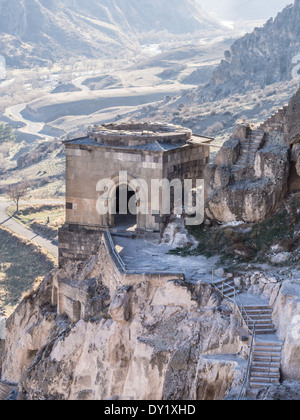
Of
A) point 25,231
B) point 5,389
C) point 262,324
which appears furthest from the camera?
point 25,231

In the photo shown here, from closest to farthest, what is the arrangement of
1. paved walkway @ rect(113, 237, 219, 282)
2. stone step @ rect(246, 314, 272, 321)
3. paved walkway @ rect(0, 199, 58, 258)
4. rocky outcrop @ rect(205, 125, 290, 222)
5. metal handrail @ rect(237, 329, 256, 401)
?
metal handrail @ rect(237, 329, 256, 401)
stone step @ rect(246, 314, 272, 321)
paved walkway @ rect(113, 237, 219, 282)
rocky outcrop @ rect(205, 125, 290, 222)
paved walkway @ rect(0, 199, 58, 258)

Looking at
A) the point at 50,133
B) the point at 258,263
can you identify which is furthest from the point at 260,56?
the point at 258,263

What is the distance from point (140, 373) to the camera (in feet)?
A: 86.2

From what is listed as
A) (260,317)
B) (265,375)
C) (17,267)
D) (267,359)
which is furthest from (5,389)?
(17,267)

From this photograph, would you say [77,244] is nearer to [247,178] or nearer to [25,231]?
[247,178]

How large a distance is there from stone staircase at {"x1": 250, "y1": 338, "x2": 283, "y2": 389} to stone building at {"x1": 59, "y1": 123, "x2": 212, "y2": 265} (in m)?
10.4

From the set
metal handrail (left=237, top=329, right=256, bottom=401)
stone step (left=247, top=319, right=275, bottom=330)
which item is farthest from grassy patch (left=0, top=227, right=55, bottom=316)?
metal handrail (left=237, top=329, right=256, bottom=401)

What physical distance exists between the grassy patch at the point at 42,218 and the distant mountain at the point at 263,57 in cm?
3324

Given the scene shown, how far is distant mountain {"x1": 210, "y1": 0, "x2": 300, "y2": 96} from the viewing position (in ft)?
301

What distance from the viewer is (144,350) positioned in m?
26.5

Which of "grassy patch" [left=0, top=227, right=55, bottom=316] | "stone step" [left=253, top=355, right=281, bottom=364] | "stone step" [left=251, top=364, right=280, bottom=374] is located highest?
"stone step" [left=253, top=355, right=281, bottom=364]

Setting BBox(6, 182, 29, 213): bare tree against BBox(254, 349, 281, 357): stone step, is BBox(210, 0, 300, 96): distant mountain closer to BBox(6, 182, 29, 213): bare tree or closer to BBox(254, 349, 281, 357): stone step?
BBox(6, 182, 29, 213): bare tree

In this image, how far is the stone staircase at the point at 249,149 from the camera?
3250 cm

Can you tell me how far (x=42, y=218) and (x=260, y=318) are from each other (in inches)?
1585
